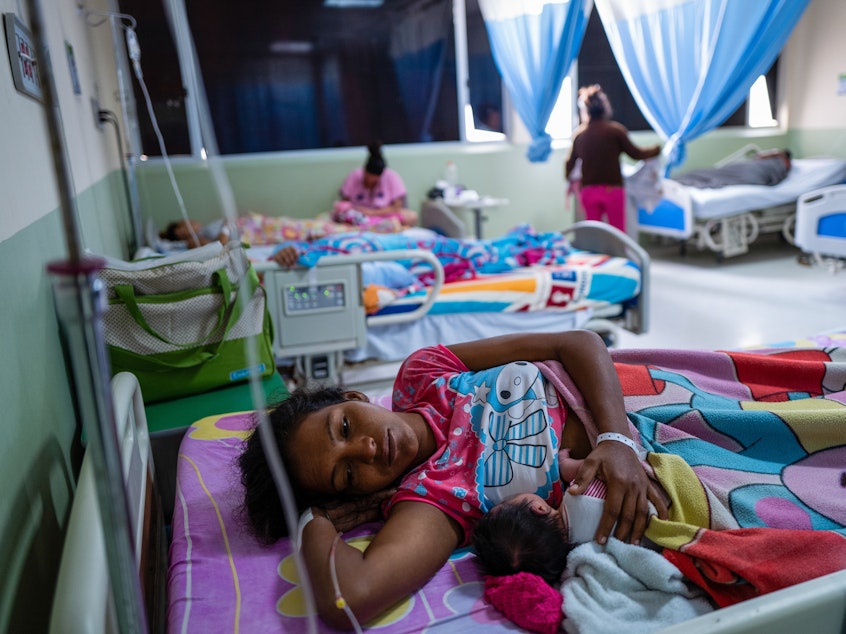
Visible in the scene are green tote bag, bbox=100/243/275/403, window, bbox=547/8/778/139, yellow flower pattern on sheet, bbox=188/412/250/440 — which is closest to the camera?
yellow flower pattern on sheet, bbox=188/412/250/440

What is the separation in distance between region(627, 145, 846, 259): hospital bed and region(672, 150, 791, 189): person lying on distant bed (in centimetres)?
9

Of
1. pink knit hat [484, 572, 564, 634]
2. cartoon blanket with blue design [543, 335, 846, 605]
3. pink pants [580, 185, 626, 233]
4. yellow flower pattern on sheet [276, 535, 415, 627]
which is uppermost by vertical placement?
pink pants [580, 185, 626, 233]

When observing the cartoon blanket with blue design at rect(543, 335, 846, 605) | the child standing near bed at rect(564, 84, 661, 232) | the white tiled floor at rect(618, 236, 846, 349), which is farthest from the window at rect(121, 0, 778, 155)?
the cartoon blanket with blue design at rect(543, 335, 846, 605)

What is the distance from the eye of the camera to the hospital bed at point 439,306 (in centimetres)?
280

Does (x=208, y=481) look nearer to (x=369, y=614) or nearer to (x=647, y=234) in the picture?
(x=369, y=614)

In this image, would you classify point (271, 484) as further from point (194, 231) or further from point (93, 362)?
point (194, 231)

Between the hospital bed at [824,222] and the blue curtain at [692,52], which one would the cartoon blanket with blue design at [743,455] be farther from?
the hospital bed at [824,222]

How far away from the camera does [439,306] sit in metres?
3.24

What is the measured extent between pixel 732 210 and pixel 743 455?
16.8 ft

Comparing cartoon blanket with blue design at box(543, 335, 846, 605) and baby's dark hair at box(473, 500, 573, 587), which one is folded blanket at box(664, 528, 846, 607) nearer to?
cartoon blanket with blue design at box(543, 335, 846, 605)

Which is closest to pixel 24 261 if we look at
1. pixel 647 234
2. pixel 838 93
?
pixel 647 234

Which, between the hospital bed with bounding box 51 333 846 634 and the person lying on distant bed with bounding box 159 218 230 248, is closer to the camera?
the hospital bed with bounding box 51 333 846 634

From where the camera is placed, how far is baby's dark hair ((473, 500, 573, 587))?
1.14m

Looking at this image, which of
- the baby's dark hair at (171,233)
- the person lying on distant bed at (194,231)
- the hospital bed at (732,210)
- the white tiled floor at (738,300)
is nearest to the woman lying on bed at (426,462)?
the white tiled floor at (738,300)
